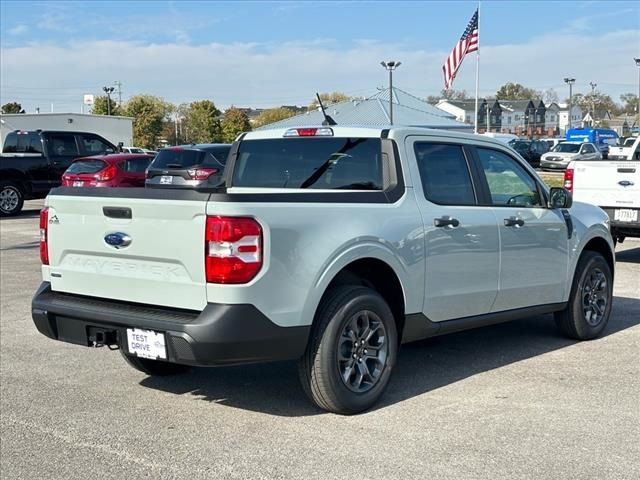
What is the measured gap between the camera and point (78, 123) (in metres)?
44.4

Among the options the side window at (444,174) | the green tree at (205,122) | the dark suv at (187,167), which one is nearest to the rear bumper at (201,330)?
the side window at (444,174)

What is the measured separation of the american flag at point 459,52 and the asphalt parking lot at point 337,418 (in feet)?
87.6

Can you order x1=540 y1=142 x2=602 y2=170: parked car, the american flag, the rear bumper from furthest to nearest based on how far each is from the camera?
x1=540 y1=142 x2=602 y2=170: parked car < the american flag < the rear bumper

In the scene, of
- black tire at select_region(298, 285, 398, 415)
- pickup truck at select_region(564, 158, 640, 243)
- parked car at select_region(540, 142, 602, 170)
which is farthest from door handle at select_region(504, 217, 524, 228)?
parked car at select_region(540, 142, 602, 170)

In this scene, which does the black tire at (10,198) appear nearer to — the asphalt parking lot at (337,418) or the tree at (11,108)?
the asphalt parking lot at (337,418)

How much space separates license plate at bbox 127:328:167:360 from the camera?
4500 mm

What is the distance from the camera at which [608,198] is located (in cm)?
1144

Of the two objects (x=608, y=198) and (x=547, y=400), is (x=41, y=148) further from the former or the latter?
(x=547, y=400)

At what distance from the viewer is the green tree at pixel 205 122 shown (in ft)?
283

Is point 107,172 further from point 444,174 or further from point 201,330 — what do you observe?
point 201,330

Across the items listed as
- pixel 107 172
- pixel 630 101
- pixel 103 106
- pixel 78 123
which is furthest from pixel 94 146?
pixel 630 101

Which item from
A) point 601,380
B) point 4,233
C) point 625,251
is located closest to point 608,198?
point 625,251

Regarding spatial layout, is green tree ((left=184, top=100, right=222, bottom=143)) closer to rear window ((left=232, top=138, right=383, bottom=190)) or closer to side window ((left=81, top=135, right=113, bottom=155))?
side window ((left=81, top=135, right=113, bottom=155))

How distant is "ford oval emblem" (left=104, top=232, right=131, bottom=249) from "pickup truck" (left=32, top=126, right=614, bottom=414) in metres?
0.01
